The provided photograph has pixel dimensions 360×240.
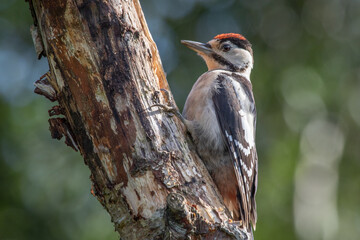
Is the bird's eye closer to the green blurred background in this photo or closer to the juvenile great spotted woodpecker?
the juvenile great spotted woodpecker

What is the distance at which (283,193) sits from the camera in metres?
6.63

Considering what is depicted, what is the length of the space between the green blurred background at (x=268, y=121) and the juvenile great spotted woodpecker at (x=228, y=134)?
2.43 meters

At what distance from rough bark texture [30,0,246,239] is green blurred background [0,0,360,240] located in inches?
144

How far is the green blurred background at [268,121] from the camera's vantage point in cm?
648

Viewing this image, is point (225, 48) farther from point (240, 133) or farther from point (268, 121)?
point (268, 121)

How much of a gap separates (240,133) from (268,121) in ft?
12.1

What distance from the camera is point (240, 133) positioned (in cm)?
385

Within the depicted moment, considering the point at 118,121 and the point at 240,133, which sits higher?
the point at 118,121

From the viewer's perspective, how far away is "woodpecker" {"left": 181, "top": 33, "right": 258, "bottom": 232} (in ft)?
11.4

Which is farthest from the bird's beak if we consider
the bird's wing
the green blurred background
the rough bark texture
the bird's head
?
the green blurred background

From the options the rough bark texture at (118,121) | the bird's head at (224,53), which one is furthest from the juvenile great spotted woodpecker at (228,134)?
the rough bark texture at (118,121)

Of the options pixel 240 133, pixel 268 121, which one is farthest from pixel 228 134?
pixel 268 121

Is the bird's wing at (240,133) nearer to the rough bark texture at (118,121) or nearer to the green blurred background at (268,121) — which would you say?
the rough bark texture at (118,121)

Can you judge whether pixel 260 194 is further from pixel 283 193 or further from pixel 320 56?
pixel 320 56
